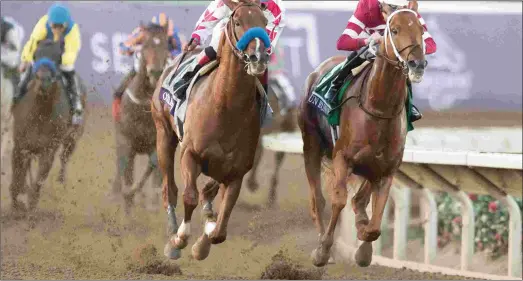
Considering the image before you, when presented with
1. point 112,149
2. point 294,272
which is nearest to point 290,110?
point 112,149

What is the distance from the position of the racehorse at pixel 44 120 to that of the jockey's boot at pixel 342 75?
170 inches

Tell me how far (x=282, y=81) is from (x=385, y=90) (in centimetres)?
523

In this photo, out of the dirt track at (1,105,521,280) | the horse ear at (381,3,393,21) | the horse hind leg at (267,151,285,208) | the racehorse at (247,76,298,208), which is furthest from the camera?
the racehorse at (247,76,298,208)

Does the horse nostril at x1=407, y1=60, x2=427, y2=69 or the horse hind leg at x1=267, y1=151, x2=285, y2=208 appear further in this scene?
the horse hind leg at x1=267, y1=151, x2=285, y2=208

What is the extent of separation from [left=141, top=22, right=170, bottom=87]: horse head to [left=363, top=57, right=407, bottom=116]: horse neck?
402 cm

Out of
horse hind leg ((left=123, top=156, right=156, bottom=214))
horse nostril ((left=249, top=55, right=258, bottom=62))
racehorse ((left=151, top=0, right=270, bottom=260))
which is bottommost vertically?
horse hind leg ((left=123, top=156, right=156, bottom=214))

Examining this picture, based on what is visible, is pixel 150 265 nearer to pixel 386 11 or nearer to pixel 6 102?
pixel 386 11

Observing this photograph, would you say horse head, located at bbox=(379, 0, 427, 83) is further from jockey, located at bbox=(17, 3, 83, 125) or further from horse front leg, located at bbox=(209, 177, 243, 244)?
jockey, located at bbox=(17, 3, 83, 125)

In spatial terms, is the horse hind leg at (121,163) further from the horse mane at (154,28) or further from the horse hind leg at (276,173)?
the horse hind leg at (276,173)

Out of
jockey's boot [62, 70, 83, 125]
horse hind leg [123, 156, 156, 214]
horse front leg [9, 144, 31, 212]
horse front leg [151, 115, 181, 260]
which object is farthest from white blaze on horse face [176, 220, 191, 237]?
horse front leg [9, 144, 31, 212]

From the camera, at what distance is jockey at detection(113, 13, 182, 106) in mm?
10688

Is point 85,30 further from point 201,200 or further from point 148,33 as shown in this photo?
point 201,200

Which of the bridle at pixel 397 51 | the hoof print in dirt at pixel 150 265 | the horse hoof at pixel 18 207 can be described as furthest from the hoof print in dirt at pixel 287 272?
the horse hoof at pixel 18 207

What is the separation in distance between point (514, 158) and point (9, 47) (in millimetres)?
5144
